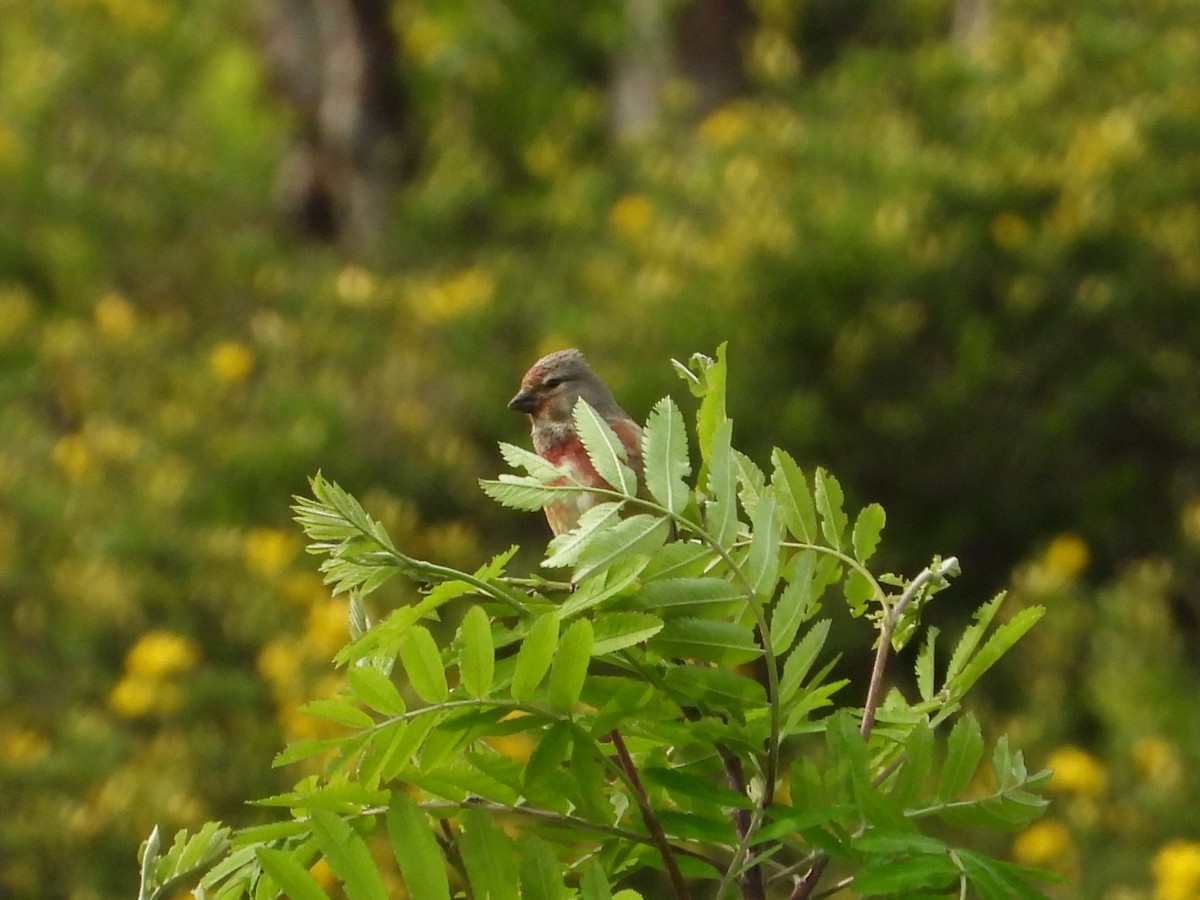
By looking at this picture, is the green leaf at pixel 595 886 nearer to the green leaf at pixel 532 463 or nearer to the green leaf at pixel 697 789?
the green leaf at pixel 697 789

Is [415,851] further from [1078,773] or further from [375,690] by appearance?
[1078,773]

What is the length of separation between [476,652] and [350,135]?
9956 millimetres

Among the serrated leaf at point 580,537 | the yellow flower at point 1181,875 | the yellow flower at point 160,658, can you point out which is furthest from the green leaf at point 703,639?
the yellow flower at point 160,658

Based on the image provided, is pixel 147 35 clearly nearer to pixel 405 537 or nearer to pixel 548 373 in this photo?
pixel 405 537

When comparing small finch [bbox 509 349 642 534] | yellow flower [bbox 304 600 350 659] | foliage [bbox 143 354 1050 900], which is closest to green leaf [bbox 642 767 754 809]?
foliage [bbox 143 354 1050 900]

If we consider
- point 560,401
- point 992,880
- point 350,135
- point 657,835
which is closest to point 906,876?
point 992,880

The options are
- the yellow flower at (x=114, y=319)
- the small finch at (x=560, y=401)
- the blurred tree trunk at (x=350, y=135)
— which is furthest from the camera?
the blurred tree trunk at (x=350, y=135)

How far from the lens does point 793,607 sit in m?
1.54

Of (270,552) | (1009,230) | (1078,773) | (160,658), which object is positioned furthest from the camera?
(1009,230)

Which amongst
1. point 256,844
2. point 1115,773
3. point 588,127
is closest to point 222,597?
point 1115,773

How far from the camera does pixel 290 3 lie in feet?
37.9

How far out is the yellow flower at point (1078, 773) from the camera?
6402 millimetres

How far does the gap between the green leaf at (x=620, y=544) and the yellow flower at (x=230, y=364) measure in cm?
737

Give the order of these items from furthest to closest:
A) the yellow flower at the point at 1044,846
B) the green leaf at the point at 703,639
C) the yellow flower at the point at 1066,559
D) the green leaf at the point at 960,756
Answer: the yellow flower at the point at 1066,559, the yellow flower at the point at 1044,846, the green leaf at the point at 960,756, the green leaf at the point at 703,639
